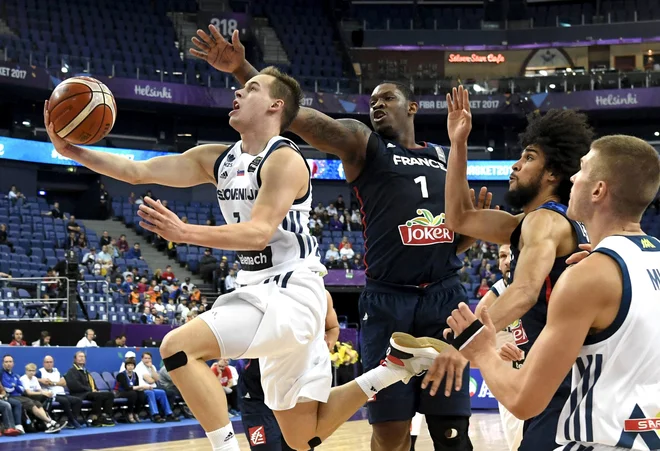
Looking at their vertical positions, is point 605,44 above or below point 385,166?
above

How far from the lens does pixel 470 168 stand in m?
34.0

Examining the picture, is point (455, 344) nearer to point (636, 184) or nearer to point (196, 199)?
point (636, 184)

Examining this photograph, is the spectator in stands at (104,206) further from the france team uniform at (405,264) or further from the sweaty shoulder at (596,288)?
the sweaty shoulder at (596,288)

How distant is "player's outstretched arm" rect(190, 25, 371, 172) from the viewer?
5305 millimetres

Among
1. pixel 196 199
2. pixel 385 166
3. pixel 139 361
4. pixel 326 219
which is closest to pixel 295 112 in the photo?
pixel 385 166

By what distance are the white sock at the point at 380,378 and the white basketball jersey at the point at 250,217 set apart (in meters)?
0.74

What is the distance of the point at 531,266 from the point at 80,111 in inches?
110

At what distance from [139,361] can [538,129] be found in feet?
40.6

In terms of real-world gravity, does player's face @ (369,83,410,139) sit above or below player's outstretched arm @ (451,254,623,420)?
above

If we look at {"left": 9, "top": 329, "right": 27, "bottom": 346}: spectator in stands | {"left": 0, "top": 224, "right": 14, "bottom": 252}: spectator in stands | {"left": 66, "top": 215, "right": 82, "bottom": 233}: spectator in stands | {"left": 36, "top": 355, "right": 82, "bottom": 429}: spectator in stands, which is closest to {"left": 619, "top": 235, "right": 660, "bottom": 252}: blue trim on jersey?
{"left": 36, "top": 355, "right": 82, "bottom": 429}: spectator in stands

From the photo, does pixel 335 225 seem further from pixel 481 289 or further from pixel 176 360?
pixel 176 360

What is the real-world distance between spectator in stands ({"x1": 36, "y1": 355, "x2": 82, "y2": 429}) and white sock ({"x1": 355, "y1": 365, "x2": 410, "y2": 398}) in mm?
9599

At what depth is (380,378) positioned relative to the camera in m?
4.96

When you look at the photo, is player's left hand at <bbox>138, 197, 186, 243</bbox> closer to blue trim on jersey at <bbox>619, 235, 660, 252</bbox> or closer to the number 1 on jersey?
blue trim on jersey at <bbox>619, 235, 660, 252</bbox>
